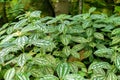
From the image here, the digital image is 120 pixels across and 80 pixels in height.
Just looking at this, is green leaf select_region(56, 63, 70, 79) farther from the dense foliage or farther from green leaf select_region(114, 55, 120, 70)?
green leaf select_region(114, 55, 120, 70)

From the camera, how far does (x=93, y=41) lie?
2256 mm

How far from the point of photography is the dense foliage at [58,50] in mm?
1579

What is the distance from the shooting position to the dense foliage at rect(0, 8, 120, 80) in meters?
1.58

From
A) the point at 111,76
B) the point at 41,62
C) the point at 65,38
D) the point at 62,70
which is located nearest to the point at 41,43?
the point at 41,62

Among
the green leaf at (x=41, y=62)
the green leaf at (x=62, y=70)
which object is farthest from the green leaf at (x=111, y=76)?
the green leaf at (x=41, y=62)

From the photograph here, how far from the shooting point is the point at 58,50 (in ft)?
7.23

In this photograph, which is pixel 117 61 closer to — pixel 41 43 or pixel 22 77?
pixel 41 43

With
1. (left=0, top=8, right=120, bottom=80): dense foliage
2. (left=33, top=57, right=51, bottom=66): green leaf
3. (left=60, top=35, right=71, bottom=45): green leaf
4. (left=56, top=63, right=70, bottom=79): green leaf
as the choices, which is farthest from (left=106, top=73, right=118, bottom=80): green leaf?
(left=60, top=35, right=71, bottom=45): green leaf

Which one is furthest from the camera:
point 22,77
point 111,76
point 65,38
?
point 65,38

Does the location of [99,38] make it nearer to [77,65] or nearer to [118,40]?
[118,40]

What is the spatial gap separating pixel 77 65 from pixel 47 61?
1.36 ft

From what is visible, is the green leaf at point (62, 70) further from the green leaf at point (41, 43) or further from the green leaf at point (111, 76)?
the green leaf at point (111, 76)

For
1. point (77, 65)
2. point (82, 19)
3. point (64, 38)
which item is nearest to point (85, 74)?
point (77, 65)

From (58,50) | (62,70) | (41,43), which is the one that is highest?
(41,43)
